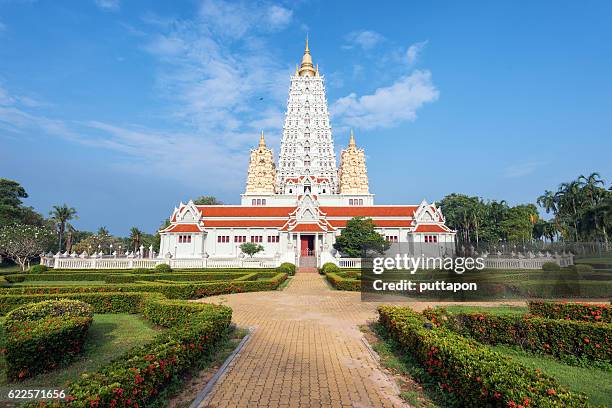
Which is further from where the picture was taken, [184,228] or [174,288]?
[184,228]

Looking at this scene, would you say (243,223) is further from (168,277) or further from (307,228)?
(168,277)

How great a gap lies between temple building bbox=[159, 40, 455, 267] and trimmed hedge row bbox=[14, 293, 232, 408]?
98.9ft

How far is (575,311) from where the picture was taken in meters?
12.3

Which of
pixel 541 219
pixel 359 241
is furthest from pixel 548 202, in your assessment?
pixel 359 241

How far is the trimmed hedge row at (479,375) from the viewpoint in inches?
205

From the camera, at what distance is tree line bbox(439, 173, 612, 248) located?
50406 millimetres

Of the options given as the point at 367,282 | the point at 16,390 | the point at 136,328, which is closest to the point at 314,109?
the point at 367,282

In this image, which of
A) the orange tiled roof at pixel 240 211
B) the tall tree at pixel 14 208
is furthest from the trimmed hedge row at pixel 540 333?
the tall tree at pixel 14 208

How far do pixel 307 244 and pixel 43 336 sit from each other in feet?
143

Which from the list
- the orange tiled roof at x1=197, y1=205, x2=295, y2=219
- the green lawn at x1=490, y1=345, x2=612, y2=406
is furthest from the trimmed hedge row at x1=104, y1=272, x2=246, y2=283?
the orange tiled roof at x1=197, y1=205, x2=295, y2=219

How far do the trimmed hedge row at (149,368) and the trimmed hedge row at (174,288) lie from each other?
8761mm

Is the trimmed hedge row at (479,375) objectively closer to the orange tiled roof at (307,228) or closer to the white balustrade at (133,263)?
the white balustrade at (133,263)

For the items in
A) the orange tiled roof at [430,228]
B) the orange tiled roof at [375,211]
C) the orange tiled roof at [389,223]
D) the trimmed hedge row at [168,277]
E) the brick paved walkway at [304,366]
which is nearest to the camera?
the brick paved walkway at [304,366]

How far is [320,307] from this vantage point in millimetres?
17953
